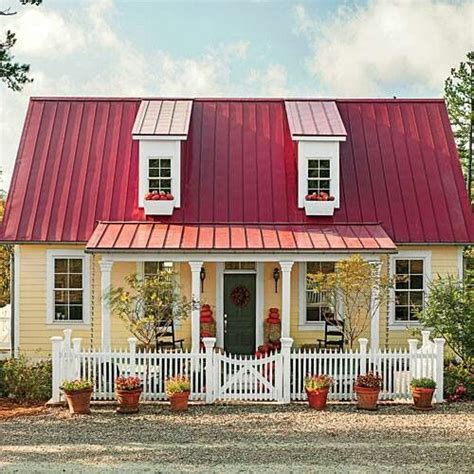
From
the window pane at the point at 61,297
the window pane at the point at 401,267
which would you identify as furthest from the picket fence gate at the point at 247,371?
the window pane at the point at 401,267

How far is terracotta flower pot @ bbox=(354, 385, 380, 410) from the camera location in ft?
50.4

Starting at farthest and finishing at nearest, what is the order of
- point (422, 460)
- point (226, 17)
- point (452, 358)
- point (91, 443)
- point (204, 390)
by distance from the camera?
point (226, 17)
point (452, 358)
point (204, 390)
point (91, 443)
point (422, 460)

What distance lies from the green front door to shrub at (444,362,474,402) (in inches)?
222

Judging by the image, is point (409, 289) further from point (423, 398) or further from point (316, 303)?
point (423, 398)

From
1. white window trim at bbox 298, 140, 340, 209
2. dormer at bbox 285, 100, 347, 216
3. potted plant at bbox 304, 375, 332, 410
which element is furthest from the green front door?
potted plant at bbox 304, 375, 332, 410

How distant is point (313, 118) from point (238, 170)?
2.58 metres

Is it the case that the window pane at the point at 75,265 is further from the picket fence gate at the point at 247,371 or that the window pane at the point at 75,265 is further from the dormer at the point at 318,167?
the dormer at the point at 318,167

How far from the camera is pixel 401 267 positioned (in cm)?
2067

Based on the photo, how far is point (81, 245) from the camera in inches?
799

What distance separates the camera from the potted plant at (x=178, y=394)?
15.2 m

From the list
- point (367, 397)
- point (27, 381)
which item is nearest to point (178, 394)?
point (27, 381)

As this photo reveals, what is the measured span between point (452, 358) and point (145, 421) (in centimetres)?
819

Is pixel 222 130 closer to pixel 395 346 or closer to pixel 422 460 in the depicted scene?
pixel 395 346

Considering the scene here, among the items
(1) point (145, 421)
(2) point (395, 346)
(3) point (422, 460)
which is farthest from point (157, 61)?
(3) point (422, 460)
